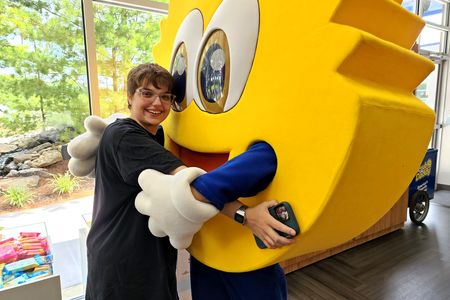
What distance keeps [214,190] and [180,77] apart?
540mm

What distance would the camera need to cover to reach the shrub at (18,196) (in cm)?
191

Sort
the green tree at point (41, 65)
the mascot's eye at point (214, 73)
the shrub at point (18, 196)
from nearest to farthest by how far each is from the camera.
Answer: the mascot's eye at point (214, 73), the green tree at point (41, 65), the shrub at point (18, 196)

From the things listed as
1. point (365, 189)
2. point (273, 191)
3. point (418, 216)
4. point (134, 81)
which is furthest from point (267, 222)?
point (418, 216)

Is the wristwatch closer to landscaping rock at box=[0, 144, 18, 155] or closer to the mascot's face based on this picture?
the mascot's face

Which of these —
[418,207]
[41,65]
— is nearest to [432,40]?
[418,207]

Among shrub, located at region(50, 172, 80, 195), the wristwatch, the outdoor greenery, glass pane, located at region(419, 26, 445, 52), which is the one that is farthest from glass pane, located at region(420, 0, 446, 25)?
the wristwatch

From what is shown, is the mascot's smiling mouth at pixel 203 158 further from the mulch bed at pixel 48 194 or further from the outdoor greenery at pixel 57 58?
the mulch bed at pixel 48 194

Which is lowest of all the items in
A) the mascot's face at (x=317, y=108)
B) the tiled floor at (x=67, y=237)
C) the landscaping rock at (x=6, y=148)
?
the tiled floor at (x=67, y=237)

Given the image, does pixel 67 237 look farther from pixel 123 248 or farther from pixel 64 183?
pixel 123 248

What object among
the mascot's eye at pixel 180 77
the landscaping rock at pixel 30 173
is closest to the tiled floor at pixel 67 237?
the landscaping rock at pixel 30 173

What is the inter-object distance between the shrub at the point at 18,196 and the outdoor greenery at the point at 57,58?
0.35 metres

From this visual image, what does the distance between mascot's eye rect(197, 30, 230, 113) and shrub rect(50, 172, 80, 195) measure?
150 cm

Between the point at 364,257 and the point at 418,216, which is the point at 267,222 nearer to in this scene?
the point at 364,257

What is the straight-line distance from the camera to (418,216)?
11.7ft
